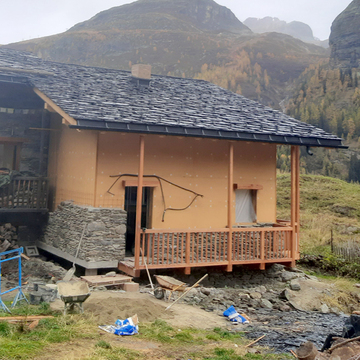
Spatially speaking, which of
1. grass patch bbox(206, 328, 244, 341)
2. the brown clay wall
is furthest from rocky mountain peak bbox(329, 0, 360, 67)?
grass patch bbox(206, 328, 244, 341)

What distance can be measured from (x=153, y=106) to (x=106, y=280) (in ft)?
16.4

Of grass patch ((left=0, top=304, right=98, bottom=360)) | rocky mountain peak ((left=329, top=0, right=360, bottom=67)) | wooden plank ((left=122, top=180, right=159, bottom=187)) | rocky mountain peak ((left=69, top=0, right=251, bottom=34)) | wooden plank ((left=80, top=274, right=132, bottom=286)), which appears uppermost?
rocky mountain peak ((left=69, top=0, right=251, bottom=34))

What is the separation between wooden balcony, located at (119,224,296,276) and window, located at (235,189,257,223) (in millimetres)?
797

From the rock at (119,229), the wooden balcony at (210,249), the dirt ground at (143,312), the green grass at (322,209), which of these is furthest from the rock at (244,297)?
the green grass at (322,209)

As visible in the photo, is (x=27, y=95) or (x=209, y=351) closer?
(x=209, y=351)

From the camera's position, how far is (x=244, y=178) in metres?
14.1

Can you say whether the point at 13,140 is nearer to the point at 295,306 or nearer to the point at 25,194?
the point at 25,194

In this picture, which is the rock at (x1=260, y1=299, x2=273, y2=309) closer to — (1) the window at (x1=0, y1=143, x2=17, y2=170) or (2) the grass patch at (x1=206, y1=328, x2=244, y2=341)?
(2) the grass patch at (x1=206, y1=328, x2=244, y2=341)

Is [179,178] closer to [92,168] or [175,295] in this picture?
[92,168]

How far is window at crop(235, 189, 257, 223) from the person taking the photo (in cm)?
1419

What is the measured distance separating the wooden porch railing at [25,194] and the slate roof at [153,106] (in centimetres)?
290

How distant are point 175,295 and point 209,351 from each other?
3455 millimetres

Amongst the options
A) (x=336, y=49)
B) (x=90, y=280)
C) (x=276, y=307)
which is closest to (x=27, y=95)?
(x=90, y=280)

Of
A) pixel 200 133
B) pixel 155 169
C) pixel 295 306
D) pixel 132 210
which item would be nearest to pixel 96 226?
pixel 132 210
